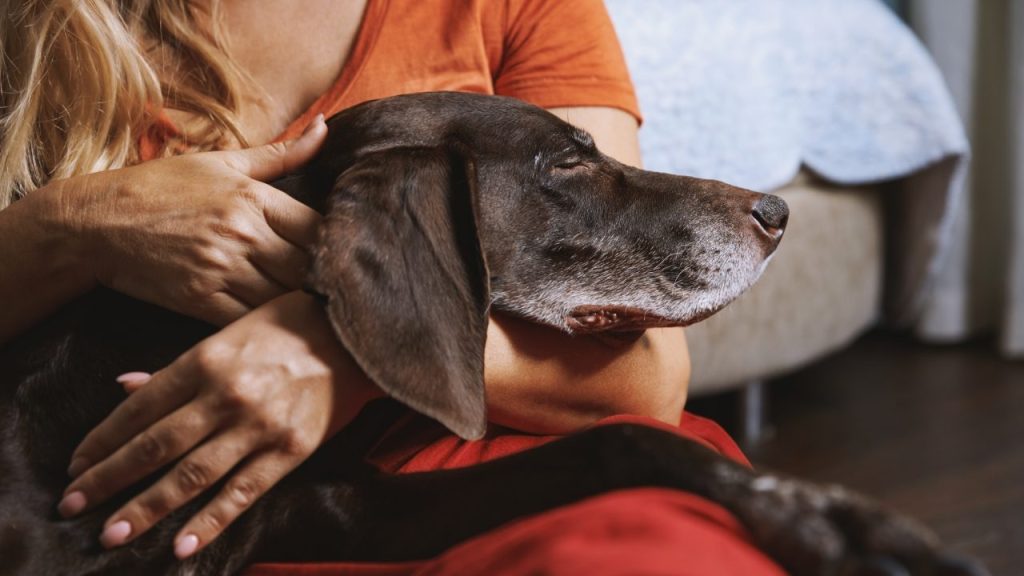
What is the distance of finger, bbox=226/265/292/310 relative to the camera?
1.15 meters

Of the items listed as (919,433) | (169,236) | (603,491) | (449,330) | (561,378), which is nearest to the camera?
(603,491)

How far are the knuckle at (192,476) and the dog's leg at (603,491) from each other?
117mm

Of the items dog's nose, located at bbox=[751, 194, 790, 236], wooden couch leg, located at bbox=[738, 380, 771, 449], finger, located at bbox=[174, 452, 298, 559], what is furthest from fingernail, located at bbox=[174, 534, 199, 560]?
wooden couch leg, located at bbox=[738, 380, 771, 449]

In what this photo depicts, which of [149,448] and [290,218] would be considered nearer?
[149,448]

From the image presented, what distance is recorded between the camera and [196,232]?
114 centimetres

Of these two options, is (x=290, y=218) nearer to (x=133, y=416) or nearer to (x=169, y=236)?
(x=169, y=236)

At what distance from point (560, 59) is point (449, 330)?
595mm

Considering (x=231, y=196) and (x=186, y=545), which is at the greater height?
(x=231, y=196)

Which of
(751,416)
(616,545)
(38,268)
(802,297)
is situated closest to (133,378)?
(38,268)

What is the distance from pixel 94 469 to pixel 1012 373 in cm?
299

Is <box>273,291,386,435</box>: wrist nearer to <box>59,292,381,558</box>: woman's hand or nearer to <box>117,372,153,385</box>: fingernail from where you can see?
<box>59,292,381,558</box>: woman's hand

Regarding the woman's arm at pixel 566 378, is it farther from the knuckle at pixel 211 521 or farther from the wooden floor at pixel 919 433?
the wooden floor at pixel 919 433

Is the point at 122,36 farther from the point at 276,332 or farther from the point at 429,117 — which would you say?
the point at 276,332

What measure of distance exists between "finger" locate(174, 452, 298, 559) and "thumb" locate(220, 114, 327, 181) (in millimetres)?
353
